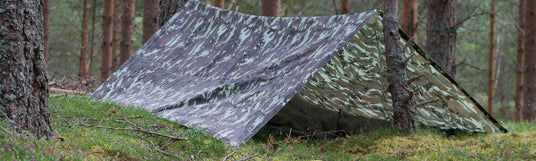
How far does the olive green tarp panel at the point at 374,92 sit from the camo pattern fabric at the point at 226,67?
39 centimetres

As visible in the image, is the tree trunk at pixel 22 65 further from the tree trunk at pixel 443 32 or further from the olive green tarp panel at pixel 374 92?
the tree trunk at pixel 443 32

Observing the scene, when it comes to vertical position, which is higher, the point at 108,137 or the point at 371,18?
the point at 371,18

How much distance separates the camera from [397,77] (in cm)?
553

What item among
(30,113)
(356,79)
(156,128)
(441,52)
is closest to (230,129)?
(156,128)

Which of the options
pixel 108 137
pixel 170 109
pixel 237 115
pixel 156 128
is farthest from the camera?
pixel 170 109

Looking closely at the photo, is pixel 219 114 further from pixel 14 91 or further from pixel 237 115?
pixel 14 91

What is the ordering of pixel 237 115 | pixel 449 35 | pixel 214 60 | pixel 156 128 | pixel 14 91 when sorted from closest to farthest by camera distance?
1. pixel 14 91
2. pixel 156 128
3. pixel 237 115
4. pixel 214 60
5. pixel 449 35

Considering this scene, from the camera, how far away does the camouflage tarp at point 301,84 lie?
5.75 m

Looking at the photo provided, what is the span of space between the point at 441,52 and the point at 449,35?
297 mm

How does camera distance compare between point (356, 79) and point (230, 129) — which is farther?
point (356, 79)

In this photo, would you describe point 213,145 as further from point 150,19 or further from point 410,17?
point 410,17

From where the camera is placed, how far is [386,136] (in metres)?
5.55

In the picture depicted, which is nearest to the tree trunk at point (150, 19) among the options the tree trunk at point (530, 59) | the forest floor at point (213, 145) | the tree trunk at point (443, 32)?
the forest floor at point (213, 145)

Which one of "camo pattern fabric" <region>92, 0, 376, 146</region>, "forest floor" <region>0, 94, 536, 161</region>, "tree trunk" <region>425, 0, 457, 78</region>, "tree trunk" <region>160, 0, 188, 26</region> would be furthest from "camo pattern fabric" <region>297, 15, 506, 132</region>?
"tree trunk" <region>160, 0, 188, 26</region>
